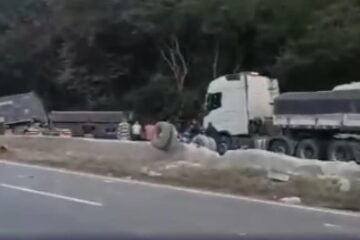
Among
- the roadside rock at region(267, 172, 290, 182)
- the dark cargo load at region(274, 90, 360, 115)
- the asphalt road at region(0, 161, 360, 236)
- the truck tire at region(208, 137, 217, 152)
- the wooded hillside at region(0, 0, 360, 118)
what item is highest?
the wooded hillside at region(0, 0, 360, 118)

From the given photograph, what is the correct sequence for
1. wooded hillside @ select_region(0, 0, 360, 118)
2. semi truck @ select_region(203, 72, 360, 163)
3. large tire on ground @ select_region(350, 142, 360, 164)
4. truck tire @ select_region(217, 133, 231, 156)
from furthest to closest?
wooded hillside @ select_region(0, 0, 360, 118) → truck tire @ select_region(217, 133, 231, 156) → semi truck @ select_region(203, 72, 360, 163) → large tire on ground @ select_region(350, 142, 360, 164)

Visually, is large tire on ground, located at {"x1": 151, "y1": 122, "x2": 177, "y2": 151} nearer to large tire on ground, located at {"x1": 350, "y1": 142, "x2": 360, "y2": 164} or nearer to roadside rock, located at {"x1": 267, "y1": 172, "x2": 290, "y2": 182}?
roadside rock, located at {"x1": 267, "y1": 172, "x2": 290, "y2": 182}

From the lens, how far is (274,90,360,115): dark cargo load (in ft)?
90.6

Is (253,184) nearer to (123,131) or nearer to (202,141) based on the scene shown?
(202,141)

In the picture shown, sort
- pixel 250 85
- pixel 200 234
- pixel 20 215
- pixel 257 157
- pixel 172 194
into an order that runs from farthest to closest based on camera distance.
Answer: pixel 250 85 < pixel 257 157 < pixel 172 194 < pixel 20 215 < pixel 200 234

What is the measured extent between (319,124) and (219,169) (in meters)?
11.1

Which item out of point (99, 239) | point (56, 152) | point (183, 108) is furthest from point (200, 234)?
point (183, 108)

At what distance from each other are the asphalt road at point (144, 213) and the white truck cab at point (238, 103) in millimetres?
15196

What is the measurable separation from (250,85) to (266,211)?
20.5 meters

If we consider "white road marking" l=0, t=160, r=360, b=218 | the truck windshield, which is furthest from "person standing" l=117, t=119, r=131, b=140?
"white road marking" l=0, t=160, r=360, b=218

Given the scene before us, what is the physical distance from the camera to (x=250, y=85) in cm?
3369

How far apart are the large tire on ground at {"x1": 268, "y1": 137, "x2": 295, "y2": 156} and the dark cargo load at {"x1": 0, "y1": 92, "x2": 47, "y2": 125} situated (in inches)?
886

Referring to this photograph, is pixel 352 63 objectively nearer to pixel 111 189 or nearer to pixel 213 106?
pixel 213 106

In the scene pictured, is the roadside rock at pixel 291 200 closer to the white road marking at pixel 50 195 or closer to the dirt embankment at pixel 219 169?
the dirt embankment at pixel 219 169
